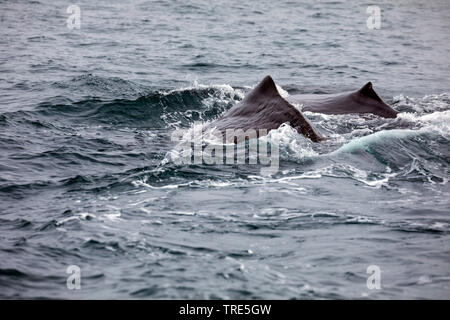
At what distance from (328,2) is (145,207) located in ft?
108

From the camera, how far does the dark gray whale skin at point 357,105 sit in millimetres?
14453

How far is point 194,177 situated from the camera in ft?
36.3

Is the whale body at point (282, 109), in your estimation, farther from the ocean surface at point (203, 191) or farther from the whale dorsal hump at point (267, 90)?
the ocean surface at point (203, 191)

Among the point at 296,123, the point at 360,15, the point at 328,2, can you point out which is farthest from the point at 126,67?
the point at 328,2

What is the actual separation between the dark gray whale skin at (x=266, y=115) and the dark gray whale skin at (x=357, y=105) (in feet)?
6.10

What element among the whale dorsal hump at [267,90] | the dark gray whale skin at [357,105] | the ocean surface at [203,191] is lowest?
the ocean surface at [203,191]

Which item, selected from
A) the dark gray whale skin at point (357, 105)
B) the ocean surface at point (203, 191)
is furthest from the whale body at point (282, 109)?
the ocean surface at point (203, 191)

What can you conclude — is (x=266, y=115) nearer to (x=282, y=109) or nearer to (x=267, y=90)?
(x=282, y=109)

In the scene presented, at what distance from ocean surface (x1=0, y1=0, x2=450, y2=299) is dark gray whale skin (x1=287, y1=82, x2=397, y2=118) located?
1.10ft

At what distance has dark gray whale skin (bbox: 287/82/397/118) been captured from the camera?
14.5 m

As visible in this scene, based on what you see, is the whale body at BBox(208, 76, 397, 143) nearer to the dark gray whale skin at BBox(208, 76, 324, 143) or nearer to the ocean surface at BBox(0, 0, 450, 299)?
the dark gray whale skin at BBox(208, 76, 324, 143)

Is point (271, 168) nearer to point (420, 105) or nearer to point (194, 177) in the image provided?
point (194, 177)

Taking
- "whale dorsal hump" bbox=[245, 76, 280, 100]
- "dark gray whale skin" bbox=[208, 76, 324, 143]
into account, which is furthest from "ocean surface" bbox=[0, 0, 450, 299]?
"whale dorsal hump" bbox=[245, 76, 280, 100]

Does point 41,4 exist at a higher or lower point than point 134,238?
higher
